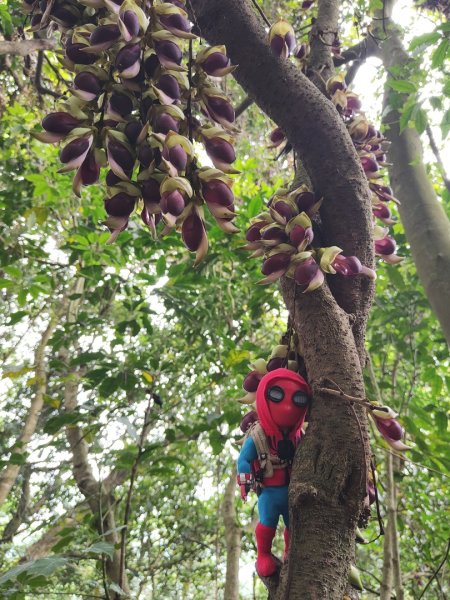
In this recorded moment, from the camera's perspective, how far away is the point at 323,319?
84cm

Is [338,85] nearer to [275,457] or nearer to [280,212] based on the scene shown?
[280,212]

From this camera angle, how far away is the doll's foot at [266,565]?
82 centimetres

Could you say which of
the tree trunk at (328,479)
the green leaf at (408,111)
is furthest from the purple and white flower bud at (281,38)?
the green leaf at (408,111)

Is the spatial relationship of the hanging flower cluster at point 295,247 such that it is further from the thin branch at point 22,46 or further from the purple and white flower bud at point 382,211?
the thin branch at point 22,46

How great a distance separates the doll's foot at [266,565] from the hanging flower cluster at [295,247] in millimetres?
467

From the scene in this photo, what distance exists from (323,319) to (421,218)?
4.72ft

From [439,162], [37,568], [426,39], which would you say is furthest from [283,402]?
[439,162]

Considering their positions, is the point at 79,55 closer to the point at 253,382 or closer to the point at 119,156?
the point at 119,156

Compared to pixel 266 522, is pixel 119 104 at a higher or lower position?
higher

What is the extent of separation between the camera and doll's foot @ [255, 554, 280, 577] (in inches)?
32.1

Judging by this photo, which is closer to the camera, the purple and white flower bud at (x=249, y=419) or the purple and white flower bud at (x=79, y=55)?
the purple and white flower bud at (x=79, y=55)

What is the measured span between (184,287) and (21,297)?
0.79 meters

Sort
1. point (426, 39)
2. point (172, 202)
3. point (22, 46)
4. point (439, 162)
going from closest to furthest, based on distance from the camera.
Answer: point (172, 202) < point (426, 39) < point (22, 46) < point (439, 162)

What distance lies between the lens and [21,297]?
2.38 meters
